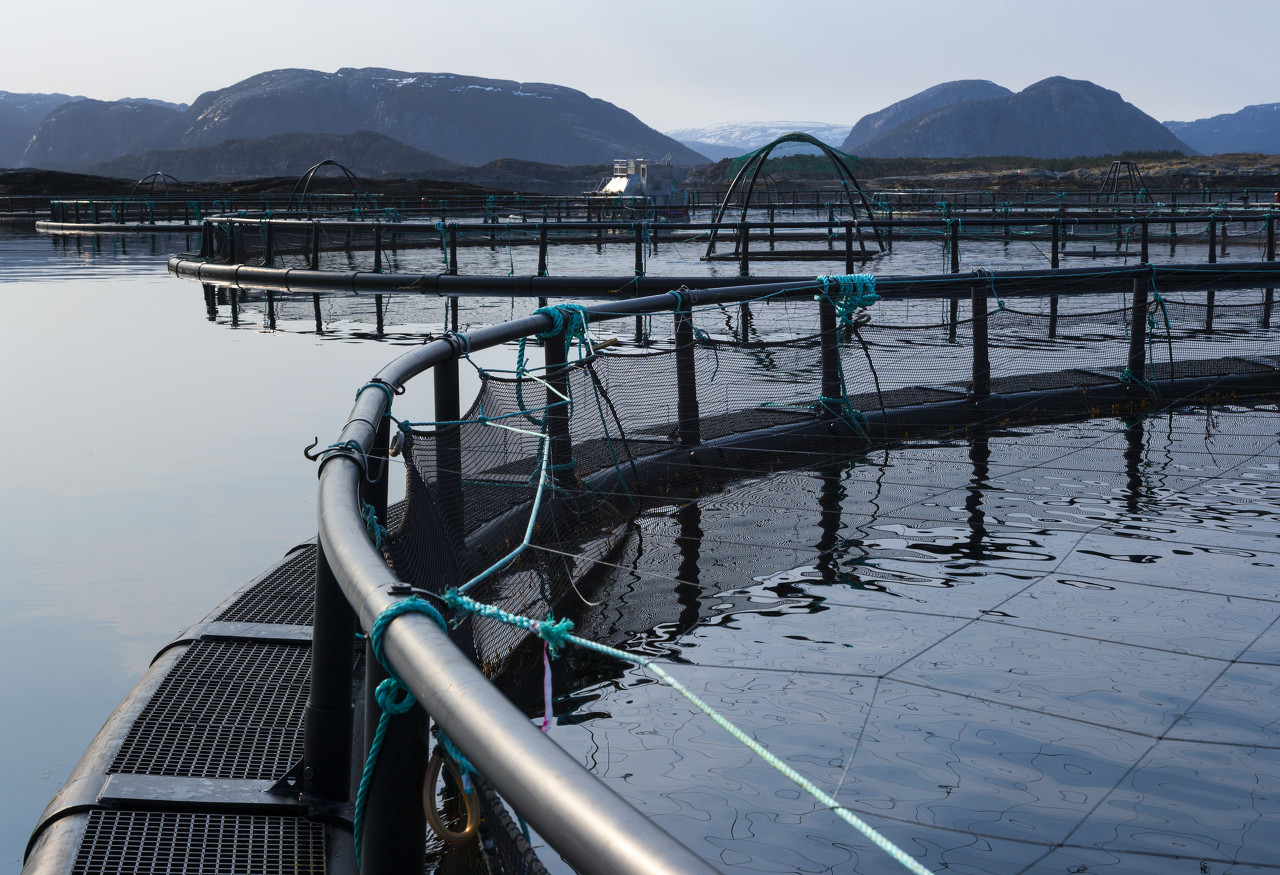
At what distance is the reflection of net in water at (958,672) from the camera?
3.60 m

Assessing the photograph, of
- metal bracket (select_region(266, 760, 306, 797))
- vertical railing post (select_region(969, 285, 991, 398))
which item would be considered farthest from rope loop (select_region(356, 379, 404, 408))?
vertical railing post (select_region(969, 285, 991, 398))

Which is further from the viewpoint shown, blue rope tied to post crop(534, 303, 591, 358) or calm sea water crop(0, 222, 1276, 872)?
blue rope tied to post crop(534, 303, 591, 358)

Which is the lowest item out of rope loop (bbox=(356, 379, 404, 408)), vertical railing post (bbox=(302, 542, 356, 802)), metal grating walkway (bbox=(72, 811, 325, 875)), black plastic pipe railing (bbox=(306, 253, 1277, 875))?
metal grating walkway (bbox=(72, 811, 325, 875))

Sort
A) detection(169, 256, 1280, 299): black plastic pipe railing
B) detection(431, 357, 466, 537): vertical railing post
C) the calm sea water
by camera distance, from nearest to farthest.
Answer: the calm sea water < detection(431, 357, 466, 537): vertical railing post < detection(169, 256, 1280, 299): black plastic pipe railing

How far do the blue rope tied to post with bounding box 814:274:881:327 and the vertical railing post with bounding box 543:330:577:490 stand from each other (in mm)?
2931

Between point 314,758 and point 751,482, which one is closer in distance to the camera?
point 314,758

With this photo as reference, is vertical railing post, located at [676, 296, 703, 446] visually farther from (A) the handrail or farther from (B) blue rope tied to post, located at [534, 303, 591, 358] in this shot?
(A) the handrail

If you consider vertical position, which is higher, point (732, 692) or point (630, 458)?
point (630, 458)

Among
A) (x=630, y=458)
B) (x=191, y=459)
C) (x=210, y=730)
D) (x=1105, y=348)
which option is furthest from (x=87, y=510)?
(x=1105, y=348)

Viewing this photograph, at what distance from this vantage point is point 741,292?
310 inches

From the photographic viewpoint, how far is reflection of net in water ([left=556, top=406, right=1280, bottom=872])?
3602 mm

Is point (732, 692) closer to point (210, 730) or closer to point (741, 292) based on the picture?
point (210, 730)

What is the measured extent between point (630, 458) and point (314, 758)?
4256mm

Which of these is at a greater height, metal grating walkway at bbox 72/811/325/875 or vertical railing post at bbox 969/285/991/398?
vertical railing post at bbox 969/285/991/398
